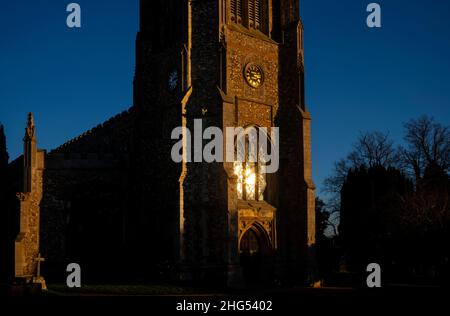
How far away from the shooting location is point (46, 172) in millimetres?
32094

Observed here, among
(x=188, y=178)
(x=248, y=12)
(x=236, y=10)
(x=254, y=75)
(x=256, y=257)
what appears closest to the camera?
(x=188, y=178)

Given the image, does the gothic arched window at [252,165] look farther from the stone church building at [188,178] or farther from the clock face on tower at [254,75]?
the clock face on tower at [254,75]

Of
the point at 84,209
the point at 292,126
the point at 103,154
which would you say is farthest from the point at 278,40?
the point at 84,209

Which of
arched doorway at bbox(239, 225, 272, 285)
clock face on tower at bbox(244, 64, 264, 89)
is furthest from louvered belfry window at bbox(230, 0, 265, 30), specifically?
arched doorway at bbox(239, 225, 272, 285)

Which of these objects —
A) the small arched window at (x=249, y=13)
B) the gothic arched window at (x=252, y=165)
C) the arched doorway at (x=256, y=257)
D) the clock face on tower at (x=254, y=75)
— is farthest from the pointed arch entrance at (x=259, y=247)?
the small arched window at (x=249, y=13)

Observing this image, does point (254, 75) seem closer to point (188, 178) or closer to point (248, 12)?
point (248, 12)

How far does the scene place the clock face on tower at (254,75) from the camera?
104 feet

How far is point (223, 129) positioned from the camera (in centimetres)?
2914

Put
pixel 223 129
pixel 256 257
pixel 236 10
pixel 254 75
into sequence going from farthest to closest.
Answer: pixel 236 10 < pixel 254 75 < pixel 256 257 < pixel 223 129

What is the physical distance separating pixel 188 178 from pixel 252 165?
416cm

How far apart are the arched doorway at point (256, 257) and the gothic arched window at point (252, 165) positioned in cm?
190

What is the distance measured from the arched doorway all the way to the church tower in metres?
0.05

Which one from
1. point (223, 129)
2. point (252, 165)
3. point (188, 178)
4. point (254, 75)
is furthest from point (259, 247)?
point (254, 75)
